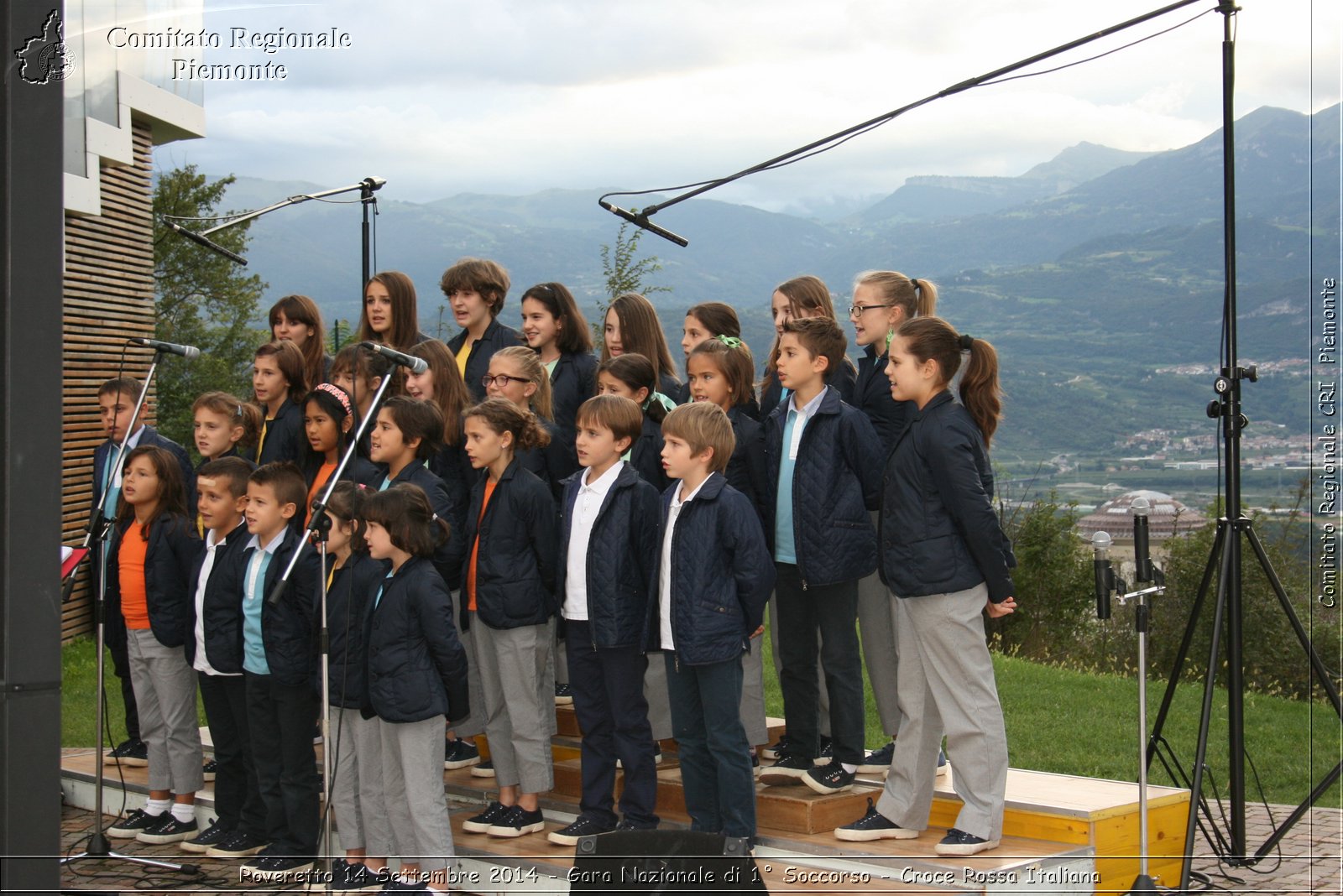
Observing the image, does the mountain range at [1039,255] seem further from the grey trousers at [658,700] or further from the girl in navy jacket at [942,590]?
the grey trousers at [658,700]

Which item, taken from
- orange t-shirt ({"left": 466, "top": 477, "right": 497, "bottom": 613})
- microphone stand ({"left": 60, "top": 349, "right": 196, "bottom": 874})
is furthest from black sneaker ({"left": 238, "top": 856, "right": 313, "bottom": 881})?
orange t-shirt ({"left": 466, "top": 477, "right": 497, "bottom": 613})

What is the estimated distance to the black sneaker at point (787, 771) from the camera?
484cm

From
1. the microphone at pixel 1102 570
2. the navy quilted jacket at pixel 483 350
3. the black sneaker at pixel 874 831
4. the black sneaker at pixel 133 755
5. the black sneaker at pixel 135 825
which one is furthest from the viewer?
the black sneaker at pixel 133 755

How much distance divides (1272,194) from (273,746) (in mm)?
36224

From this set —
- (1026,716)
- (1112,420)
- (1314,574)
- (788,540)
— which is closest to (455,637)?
(788,540)

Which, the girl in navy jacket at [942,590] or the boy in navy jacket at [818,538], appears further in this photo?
the boy in navy jacket at [818,538]

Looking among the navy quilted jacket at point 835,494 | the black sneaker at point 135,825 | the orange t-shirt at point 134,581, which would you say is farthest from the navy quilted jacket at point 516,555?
the black sneaker at point 135,825

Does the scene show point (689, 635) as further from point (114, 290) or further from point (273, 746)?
point (114, 290)

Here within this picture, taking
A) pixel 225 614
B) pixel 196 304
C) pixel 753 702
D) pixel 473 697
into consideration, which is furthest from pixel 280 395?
pixel 196 304

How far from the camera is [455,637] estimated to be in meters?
4.68

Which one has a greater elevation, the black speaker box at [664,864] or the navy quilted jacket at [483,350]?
the navy quilted jacket at [483,350]

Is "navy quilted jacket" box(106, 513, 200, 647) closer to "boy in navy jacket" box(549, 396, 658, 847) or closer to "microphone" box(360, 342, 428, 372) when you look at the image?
"microphone" box(360, 342, 428, 372)

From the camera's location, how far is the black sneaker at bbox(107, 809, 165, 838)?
5738 mm

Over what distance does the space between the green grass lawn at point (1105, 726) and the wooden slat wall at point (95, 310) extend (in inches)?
77.5
